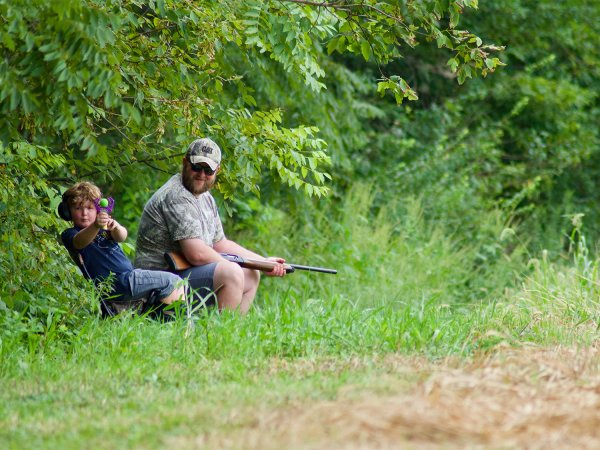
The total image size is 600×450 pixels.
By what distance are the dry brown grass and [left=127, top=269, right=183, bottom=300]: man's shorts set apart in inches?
93.3

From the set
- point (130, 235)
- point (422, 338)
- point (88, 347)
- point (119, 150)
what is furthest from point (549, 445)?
point (130, 235)

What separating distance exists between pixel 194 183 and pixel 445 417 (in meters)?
3.67

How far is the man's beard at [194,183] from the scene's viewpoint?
706 cm

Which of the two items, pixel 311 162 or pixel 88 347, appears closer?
pixel 88 347

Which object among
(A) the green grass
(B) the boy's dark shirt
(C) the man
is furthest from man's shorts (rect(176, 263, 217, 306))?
(B) the boy's dark shirt

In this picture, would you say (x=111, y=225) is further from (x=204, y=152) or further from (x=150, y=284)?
(x=204, y=152)

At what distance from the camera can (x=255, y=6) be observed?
6910 millimetres

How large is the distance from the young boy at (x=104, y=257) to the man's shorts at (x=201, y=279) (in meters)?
0.24

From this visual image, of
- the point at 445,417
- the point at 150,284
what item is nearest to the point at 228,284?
the point at 150,284

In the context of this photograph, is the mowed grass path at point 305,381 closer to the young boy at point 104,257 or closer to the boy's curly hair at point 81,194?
the young boy at point 104,257

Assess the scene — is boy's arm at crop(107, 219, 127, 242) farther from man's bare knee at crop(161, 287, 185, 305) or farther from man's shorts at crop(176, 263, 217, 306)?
man's shorts at crop(176, 263, 217, 306)

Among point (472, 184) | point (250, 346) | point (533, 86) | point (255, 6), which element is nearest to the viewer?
point (250, 346)

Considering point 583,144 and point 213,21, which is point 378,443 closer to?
point 213,21

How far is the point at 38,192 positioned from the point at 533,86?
11.4 metres
